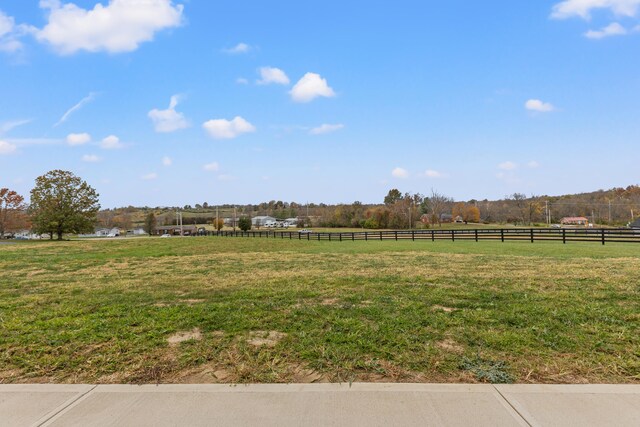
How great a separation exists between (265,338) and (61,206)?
2080 inches

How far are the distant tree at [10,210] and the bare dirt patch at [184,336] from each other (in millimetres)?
70443

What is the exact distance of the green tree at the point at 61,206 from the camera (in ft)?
148

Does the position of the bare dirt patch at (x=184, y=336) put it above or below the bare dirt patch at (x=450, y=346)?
above

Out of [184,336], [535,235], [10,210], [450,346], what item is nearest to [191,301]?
[184,336]

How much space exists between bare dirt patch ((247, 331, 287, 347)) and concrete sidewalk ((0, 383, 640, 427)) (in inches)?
33.5

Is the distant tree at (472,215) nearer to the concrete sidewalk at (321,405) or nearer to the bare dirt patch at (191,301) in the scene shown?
the bare dirt patch at (191,301)

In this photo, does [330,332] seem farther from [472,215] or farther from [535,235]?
[472,215]

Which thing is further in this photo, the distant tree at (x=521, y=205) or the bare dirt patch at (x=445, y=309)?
the distant tree at (x=521, y=205)

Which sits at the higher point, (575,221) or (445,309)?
(445,309)

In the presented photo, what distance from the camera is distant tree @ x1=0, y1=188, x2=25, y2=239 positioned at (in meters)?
57.6

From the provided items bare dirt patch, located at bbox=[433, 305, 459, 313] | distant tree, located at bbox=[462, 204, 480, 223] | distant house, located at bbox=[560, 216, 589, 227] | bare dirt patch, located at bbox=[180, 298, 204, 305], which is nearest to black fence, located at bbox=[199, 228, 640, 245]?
bare dirt patch, located at bbox=[433, 305, 459, 313]

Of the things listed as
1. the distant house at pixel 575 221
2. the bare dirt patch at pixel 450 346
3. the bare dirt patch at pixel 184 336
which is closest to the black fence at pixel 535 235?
the bare dirt patch at pixel 450 346

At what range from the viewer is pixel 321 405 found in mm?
2807

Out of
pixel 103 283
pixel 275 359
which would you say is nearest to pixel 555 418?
pixel 275 359
